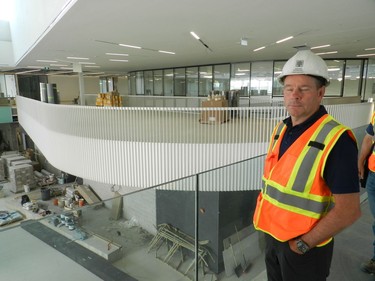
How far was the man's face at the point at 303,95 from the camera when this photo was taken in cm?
136

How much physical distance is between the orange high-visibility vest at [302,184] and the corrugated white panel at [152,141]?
3.96 metres

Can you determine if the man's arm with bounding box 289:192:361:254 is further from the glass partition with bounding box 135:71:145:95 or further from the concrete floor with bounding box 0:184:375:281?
the glass partition with bounding box 135:71:145:95

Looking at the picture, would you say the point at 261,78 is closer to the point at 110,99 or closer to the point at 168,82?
the point at 168,82

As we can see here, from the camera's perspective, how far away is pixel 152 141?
237 inches

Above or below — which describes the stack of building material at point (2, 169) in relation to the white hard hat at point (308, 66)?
below

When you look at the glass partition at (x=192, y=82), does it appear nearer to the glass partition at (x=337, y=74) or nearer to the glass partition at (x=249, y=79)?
the glass partition at (x=249, y=79)

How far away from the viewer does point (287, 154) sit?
4.49 feet

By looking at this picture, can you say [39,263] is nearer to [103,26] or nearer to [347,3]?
[103,26]

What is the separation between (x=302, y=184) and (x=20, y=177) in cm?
1947

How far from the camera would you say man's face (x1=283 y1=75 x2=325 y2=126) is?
1.36 meters

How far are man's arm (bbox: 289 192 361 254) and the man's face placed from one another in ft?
1.52

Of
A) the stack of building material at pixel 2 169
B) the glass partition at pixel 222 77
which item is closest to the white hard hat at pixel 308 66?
the glass partition at pixel 222 77

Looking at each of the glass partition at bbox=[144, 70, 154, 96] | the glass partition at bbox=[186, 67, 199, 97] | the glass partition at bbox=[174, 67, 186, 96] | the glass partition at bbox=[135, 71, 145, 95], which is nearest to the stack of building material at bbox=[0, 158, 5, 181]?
the glass partition at bbox=[135, 71, 145, 95]

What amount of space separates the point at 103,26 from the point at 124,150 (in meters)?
2.78
